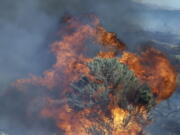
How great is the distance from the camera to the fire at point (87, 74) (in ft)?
76.6

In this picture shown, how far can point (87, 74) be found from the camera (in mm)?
24547

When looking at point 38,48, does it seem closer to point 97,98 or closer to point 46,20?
point 46,20

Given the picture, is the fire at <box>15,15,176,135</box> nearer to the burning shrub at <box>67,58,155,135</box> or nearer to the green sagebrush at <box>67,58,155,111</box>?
the burning shrub at <box>67,58,155,135</box>

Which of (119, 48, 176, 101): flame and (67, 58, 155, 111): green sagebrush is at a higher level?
(119, 48, 176, 101): flame

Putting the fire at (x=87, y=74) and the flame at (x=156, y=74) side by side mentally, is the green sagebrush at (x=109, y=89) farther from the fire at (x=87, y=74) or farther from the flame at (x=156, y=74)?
the flame at (x=156, y=74)

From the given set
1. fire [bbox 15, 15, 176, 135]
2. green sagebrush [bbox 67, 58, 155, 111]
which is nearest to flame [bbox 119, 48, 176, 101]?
fire [bbox 15, 15, 176, 135]

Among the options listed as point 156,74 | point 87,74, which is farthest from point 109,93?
point 156,74

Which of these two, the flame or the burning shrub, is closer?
the burning shrub

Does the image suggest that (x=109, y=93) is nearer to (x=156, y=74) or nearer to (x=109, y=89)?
(x=109, y=89)

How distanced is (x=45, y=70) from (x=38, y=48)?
3.59m

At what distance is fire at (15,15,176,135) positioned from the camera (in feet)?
76.6

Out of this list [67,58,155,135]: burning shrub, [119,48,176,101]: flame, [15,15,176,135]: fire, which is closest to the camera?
[67,58,155,135]: burning shrub

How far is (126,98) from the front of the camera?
23.6 m

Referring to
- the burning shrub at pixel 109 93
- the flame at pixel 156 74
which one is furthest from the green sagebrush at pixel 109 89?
the flame at pixel 156 74
